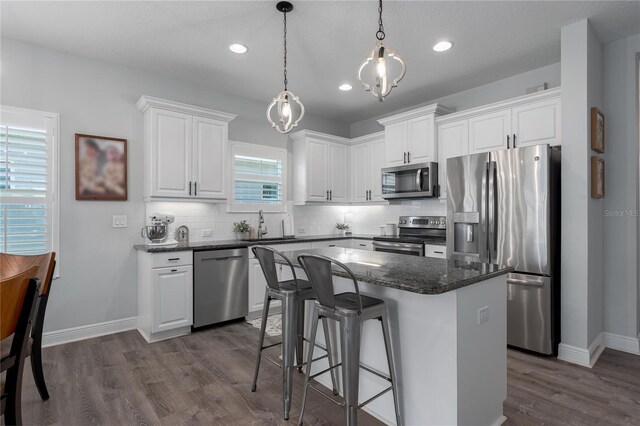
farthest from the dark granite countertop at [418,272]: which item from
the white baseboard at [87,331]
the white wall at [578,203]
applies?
the white baseboard at [87,331]

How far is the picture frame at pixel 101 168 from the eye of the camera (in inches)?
141

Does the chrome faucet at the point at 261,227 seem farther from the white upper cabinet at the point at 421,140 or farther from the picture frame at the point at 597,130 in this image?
the picture frame at the point at 597,130

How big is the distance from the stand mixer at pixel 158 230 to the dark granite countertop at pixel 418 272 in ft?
6.46

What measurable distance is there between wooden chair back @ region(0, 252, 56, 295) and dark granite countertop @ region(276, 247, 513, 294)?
165 centimetres

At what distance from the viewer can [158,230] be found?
150 inches

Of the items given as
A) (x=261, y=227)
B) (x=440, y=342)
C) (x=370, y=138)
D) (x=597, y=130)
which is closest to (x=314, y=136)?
(x=370, y=138)

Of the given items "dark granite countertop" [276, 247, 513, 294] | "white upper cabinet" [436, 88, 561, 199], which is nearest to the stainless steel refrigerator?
"white upper cabinet" [436, 88, 561, 199]

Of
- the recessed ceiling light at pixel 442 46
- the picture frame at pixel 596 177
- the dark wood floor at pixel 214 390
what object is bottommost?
the dark wood floor at pixel 214 390

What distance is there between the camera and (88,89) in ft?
12.0

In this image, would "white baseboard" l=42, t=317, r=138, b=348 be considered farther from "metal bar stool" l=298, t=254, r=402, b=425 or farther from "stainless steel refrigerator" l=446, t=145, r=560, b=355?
"stainless steel refrigerator" l=446, t=145, r=560, b=355

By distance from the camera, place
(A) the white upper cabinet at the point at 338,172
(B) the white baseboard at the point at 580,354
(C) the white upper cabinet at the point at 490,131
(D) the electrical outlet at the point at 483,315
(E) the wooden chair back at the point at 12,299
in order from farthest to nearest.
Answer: (A) the white upper cabinet at the point at 338,172, (C) the white upper cabinet at the point at 490,131, (B) the white baseboard at the point at 580,354, (D) the electrical outlet at the point at 483,315, (E) the wooden chair back at the point at 12,299

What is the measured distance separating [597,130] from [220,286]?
13.1ft

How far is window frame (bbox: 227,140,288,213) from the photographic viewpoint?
4.64m

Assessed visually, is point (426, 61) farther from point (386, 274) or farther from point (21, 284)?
point (21, 284)
